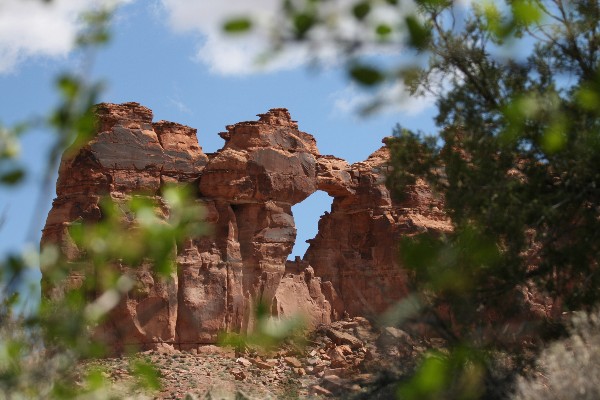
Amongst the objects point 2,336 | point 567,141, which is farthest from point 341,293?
point 2,336

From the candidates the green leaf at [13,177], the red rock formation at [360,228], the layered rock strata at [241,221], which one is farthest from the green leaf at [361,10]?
the red rock formation at [360,228]

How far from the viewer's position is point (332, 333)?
34.8 metres

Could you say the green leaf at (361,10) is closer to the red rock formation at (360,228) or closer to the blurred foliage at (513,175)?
the blurred foliage at (513,175)

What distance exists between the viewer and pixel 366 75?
3.95 meters

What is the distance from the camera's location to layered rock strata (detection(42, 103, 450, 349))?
32.4 meters

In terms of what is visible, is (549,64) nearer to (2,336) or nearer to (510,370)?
(510,370)

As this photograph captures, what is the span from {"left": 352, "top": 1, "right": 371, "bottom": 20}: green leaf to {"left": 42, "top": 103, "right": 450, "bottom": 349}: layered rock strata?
83.9ft

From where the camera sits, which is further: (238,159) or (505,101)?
(238,159)

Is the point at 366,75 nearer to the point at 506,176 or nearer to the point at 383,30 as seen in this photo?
the point at 383,30

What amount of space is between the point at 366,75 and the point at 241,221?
31.5 m

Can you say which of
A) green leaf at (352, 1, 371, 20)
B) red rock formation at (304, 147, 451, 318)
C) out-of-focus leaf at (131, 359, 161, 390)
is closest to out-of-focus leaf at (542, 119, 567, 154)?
green leaf at (352, 1, 371, 20)

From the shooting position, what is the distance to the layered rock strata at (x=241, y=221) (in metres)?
32.4

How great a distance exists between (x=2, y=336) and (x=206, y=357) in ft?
86.1

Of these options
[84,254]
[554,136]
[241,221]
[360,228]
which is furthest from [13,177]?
[360,228]
